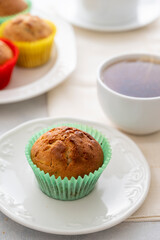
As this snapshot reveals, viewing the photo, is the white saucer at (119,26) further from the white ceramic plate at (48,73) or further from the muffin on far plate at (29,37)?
the muffin on far plate at (29,37)

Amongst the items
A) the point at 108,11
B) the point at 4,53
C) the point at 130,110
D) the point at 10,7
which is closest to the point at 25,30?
the point at 4,53

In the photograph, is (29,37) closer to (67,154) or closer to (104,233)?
(67,154)

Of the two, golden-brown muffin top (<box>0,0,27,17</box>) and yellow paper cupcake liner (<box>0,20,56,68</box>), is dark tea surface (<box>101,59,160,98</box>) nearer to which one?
yellow paper cupcake liner (<box>0,20,56,68</box>)

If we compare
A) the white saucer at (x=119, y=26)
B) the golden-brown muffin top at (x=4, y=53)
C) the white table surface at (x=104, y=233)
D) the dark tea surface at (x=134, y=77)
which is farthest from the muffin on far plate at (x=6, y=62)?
the white table surface at (x=104, y=233)

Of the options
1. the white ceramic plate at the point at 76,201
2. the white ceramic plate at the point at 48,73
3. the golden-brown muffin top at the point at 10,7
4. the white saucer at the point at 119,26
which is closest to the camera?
the white ceramic plate at the point at 76,201

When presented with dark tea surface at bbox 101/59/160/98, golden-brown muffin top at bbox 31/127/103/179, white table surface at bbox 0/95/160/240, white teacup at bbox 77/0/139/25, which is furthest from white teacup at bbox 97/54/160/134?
white teacup at bbox 77/0/139/25

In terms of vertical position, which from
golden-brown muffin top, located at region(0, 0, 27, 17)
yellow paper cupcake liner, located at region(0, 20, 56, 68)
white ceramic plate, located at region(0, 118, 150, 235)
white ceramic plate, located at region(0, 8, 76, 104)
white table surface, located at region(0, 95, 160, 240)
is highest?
golden-brown muffin top, located at region(0, 0, 27, 17)

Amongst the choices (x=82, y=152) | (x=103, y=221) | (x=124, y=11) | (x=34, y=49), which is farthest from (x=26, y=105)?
(x=124, y=11)
